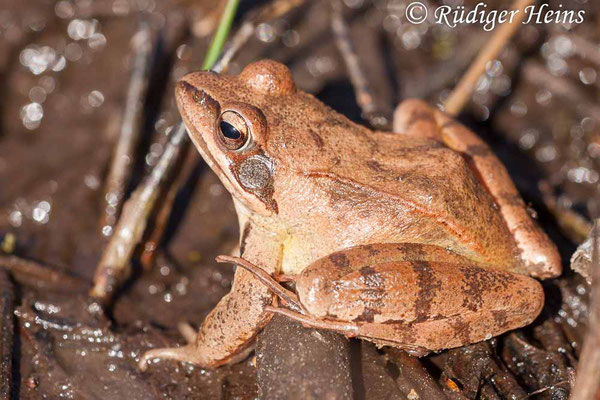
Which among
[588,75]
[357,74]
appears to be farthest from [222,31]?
[588,75]

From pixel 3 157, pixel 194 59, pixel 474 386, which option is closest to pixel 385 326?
pixel 474 386

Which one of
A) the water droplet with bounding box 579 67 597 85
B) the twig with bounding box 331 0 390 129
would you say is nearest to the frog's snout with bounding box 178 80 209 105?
the twig with bounding box 331 0 390 129

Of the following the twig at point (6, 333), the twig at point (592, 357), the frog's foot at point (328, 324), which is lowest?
the twig at point (6, 333)

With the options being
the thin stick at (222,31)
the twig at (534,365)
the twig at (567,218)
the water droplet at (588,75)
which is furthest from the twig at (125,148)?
the water droplet at (588,75)

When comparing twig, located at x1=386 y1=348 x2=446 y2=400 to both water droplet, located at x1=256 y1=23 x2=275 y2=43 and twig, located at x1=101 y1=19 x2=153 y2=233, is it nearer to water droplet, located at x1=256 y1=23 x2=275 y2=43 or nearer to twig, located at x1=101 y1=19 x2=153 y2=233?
twig, located at x1=101 y1=19 x2=153 y2=233

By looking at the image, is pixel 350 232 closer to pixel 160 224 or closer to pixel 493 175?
pixel 493 175

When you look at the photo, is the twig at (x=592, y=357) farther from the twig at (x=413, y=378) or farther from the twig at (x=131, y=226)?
the twig at (x=131, y=226)
